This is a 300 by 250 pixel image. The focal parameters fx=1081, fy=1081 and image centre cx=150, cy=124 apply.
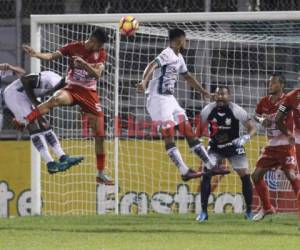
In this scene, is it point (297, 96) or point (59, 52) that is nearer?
point (297, 96)

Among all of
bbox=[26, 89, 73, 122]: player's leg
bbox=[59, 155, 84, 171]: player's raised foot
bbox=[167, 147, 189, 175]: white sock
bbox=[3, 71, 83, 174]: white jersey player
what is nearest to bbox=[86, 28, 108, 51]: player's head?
bbox=[26, 89, 73, 122]: player's leg

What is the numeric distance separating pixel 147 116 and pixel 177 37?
11.0 feet

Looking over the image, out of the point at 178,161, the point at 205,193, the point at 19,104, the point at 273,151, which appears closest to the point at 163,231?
the point at 178,161

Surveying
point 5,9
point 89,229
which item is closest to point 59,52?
point 89,229

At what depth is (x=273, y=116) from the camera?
14.6m

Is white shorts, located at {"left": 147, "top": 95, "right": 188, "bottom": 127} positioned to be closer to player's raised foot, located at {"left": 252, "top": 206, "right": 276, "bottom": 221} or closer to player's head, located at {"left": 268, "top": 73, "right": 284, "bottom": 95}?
player's head, located at {"left": 268, "top": 73, "right": 284, "bottom": 95}

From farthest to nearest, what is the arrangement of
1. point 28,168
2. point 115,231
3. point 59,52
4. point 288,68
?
point 28,168, point 288,68, point 59,52, point 115,231

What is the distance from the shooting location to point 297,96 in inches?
505

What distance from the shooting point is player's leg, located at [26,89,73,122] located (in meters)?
14.0

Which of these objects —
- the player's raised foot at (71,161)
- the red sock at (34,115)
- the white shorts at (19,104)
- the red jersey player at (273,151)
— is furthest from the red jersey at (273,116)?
the white shorts at (19,104)

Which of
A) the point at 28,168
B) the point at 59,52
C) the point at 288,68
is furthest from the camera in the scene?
the point at 28,168

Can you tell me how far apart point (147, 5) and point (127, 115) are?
2.64 meters

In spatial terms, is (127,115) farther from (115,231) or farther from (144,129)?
(115,231)

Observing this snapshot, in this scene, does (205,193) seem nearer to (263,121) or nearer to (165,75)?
(263,121)
